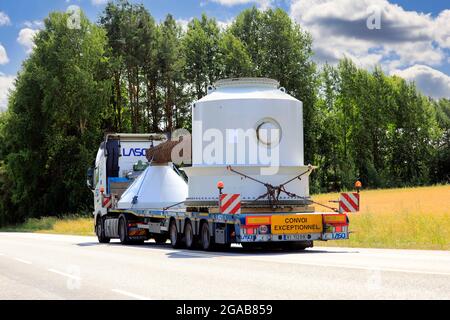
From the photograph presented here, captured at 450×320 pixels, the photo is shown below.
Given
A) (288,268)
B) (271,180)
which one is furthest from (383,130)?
(288,268)

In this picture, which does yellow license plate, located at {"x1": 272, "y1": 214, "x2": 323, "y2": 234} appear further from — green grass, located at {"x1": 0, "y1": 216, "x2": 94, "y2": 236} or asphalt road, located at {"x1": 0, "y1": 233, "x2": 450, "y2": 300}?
green grass, located at {"x1": 0, "y1": 216, "x2": 94, "y2": 236}

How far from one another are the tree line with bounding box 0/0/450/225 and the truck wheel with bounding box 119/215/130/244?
31204mm

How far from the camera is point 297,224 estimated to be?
18312 mm

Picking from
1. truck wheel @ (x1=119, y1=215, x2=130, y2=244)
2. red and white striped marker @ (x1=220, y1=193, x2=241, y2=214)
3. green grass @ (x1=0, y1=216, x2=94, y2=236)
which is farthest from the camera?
green grass @ (x1=0, y1=216, x2=94, y2=236)

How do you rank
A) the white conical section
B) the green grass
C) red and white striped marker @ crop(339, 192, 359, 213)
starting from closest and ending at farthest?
red and white striped marker @ crop(339, 192, 359, 213) → the white conical section → the green grass

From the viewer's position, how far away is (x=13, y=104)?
202 feet

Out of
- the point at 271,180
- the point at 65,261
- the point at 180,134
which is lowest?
the point at 65,261

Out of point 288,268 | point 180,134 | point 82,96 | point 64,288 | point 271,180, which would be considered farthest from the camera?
point 82,96

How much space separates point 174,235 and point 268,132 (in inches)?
172

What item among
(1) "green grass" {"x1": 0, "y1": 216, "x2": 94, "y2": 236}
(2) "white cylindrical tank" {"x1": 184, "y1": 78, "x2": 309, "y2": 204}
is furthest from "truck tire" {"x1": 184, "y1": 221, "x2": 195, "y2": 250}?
(1) "green grass" {"x1": 0, "y1": 216, "x2": 94, "y2": 236}

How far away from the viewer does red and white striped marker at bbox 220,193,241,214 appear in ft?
60.2

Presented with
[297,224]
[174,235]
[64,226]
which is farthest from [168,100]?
[297,224]
